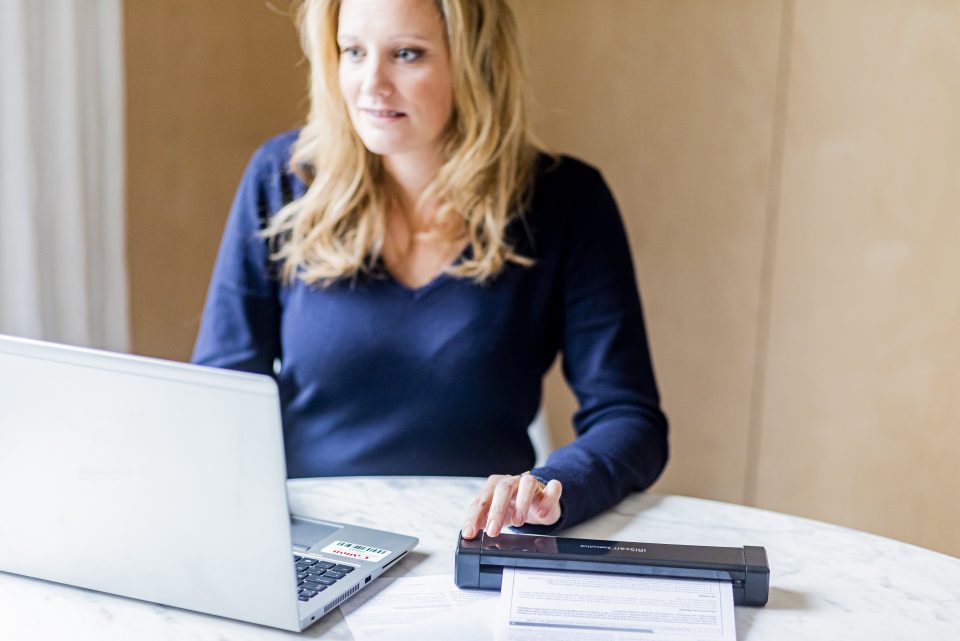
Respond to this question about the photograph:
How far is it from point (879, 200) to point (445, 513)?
148 cm

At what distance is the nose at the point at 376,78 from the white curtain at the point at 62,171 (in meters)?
0.58

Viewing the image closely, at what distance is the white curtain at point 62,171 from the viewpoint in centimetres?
168

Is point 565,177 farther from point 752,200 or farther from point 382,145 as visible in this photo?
point 752,200

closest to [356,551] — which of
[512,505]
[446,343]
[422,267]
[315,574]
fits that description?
[315,574]

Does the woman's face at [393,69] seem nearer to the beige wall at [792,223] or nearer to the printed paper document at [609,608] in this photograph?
the printed paper document at [609,608]

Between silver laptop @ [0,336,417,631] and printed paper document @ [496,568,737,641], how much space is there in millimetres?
176

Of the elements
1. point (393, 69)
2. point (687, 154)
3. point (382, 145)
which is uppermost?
point (393, 69)

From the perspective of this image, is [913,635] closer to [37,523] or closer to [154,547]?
[154,547]

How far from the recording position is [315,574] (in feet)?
3.29

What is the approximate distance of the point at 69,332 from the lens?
1.82m

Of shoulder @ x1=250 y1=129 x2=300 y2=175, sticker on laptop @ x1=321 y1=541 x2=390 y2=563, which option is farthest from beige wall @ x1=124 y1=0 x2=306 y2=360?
sticker on laptop @ x1=321 y1=541 x2=390 y2=563

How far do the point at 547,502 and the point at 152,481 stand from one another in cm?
45

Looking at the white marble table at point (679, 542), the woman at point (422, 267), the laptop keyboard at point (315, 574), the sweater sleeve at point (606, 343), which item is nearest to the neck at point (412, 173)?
the woman at point (422, 267)

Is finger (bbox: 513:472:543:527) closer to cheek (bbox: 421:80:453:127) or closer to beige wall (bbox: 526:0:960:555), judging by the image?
cheek (bbox: 421:80:453:127)
